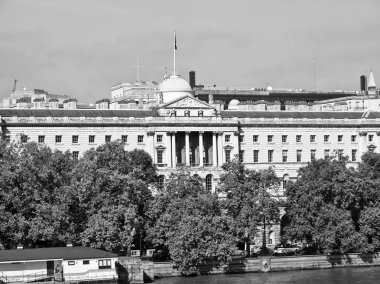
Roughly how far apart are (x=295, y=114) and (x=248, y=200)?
4464 cm

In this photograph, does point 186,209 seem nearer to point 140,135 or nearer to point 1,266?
point 1,266

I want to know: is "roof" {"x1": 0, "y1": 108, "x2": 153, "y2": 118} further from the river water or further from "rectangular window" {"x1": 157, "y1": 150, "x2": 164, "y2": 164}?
the river water

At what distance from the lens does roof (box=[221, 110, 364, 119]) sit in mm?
180500

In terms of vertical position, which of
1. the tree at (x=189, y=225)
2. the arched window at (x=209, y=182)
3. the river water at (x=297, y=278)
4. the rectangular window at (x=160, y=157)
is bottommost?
the river water at (x=297, y=278)

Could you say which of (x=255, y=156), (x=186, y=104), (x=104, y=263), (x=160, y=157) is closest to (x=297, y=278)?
(x=104, y=263)

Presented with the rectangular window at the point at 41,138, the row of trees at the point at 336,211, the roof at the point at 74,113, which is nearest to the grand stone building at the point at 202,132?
the roof at the point at 74,113

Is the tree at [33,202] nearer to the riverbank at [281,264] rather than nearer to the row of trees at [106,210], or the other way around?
the row of trees at [106,210]

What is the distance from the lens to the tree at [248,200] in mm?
138688

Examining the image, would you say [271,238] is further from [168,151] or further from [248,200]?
[248,200]

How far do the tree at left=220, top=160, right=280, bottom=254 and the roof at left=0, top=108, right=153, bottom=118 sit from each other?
101ft

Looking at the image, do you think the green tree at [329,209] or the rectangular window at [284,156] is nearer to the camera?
the green tree at [329,209]

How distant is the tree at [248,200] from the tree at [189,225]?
10.4ft

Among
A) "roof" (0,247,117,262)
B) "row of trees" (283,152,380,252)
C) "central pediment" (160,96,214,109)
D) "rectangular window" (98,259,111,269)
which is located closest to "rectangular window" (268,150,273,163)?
"central pediment" (160,96,214,109)

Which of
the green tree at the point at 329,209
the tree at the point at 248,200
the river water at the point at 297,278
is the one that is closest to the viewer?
the river water at the point at 297,278
